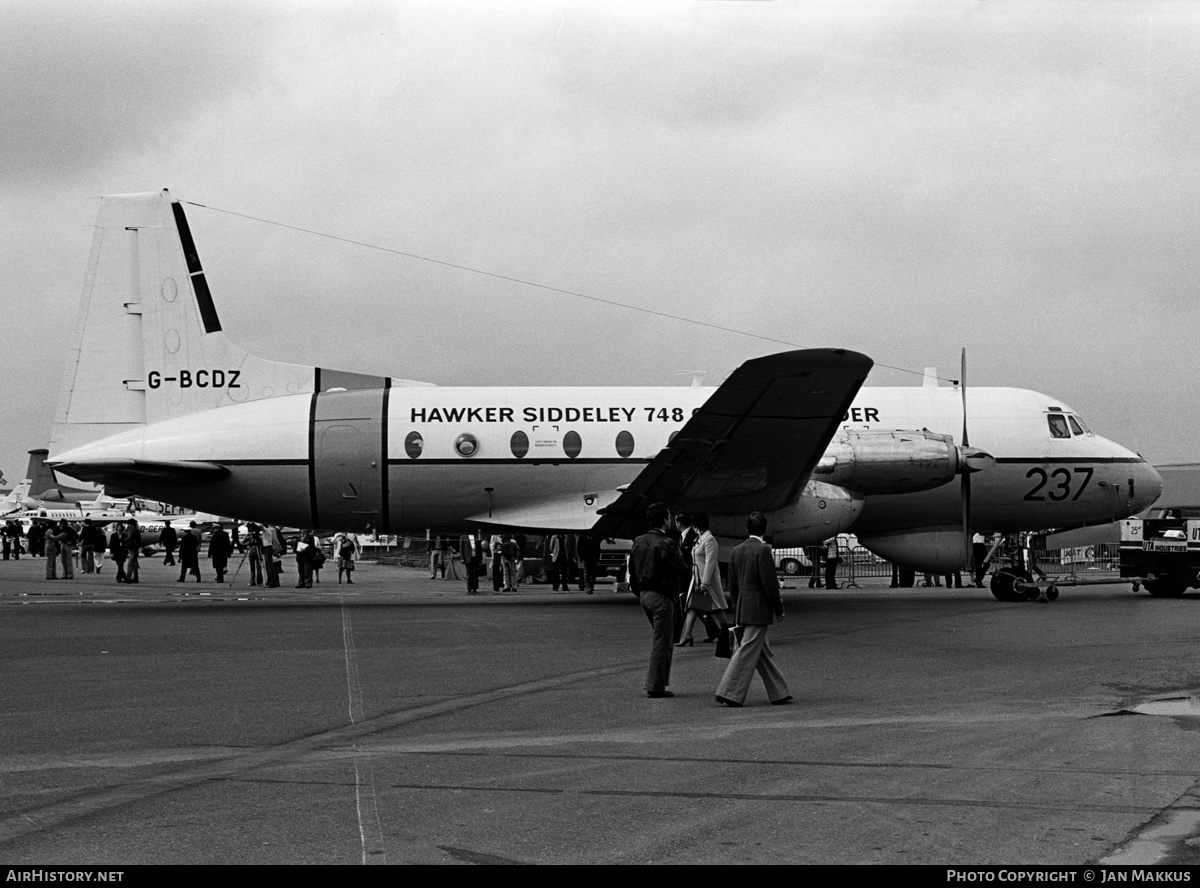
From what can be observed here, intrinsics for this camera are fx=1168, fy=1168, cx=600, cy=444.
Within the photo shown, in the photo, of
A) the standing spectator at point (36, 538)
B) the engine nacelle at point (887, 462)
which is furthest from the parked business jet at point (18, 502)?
the engine nacelle at point (887, 462)

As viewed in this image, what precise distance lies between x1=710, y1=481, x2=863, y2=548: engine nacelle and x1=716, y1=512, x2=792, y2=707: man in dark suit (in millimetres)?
10216

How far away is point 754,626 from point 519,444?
490 inches

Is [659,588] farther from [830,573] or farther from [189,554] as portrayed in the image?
[189,554]

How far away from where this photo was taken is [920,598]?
25000 millimetres

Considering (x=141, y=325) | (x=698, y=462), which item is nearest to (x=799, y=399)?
(x=698, y=462)

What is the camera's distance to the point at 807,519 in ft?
69.1

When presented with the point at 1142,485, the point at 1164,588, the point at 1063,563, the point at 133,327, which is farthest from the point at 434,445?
the point at 1063,563

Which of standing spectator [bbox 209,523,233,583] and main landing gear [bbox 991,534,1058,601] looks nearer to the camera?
main landing gear [bbox 991,534,1058,601]

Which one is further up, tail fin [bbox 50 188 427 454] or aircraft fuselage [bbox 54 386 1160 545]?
tail fin [bbox 50 188 427 454]

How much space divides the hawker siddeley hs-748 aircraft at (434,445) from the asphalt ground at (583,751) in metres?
5.08

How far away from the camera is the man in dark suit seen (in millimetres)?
10422

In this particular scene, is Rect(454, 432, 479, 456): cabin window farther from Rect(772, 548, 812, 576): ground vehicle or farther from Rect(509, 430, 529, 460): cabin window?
Rect(772, 548, 812, 576): ground vehicle

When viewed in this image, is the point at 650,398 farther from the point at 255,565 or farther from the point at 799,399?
the point at 255,565

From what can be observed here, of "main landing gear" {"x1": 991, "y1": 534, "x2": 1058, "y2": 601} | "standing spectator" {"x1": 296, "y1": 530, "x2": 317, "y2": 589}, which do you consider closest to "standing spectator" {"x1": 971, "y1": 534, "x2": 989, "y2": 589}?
"main landing gear" {"x1": 991, "y1": 534, "x2": 1058, "y2": 601}
